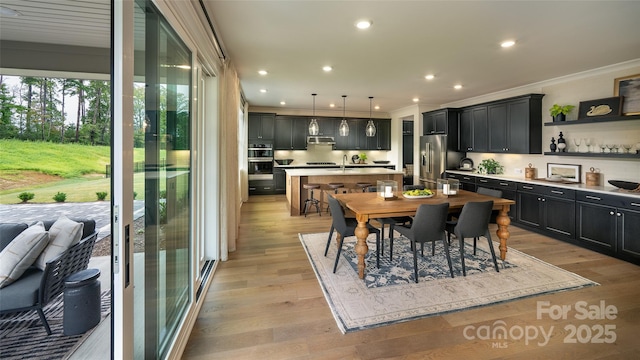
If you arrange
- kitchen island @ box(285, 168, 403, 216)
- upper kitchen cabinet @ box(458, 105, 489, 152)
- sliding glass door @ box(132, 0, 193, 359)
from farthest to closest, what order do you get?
upper kitchen cabinet @ box(458, 105, 489, 152) < kitchen island @ box(285, 168, 403, 216) < sliding glass door @ box(132, 0, 193, 359)

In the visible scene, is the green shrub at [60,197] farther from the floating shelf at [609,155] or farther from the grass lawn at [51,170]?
the floating shelf at [609,155]

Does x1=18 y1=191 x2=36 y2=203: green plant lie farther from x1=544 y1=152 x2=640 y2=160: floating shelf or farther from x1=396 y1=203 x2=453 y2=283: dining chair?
x1=544 y1=152 x2=640 y2=160: floating shelf

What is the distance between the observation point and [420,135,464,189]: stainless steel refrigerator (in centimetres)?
689

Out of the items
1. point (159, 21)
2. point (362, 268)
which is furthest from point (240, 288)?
point (159, 21)

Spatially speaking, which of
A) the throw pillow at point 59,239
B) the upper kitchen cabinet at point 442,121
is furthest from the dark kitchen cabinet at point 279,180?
the throw pillow at point 59,239

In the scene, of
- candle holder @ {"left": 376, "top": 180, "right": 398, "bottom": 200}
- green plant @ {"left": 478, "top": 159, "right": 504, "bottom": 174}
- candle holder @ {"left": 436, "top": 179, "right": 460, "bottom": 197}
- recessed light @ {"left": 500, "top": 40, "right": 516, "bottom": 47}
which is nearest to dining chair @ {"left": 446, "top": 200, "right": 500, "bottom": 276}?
candle holder @ {"left": 436, "top": 179, "right": 460, "bottom": 197}

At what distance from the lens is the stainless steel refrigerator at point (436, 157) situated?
22.6ft

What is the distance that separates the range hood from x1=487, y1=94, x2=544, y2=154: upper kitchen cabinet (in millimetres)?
4252

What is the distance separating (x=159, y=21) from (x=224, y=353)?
7.07 ft

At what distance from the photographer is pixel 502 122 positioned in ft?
18.6

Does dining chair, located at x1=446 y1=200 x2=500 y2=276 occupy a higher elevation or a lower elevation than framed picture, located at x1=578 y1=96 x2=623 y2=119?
lower

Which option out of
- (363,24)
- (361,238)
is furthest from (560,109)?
(361,238)

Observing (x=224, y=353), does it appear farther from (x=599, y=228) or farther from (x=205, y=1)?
(x=599, y=228)

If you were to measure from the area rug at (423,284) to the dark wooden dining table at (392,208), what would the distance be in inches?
10.5
